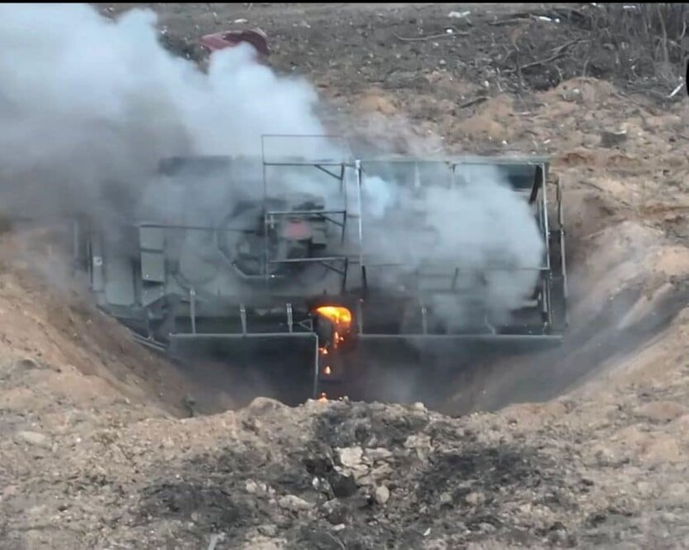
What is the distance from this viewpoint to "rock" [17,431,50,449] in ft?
21.8

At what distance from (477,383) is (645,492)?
121 inches

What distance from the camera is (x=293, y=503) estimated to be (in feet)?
20.5

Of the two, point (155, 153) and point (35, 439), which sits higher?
point (155, 153)

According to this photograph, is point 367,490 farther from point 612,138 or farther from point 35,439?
point 612,138

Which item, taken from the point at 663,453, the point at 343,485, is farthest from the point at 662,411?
the point at 343,485

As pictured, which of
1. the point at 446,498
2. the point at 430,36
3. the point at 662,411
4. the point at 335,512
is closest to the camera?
the point at 335,512

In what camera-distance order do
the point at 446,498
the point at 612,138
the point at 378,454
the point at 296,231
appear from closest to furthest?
the point at 446,498, the point at 378,454, the point at 296,231, the point at 612,138

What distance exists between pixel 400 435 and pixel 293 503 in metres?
0.87

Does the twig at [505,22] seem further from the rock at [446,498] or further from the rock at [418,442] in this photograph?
the rock at [446,498]

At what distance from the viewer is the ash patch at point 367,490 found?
237 inches

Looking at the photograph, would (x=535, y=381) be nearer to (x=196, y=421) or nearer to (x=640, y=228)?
(x=640, y=228)

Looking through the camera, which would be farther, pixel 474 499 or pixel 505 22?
pixel 505 22

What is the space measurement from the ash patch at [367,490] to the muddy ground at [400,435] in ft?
0.04

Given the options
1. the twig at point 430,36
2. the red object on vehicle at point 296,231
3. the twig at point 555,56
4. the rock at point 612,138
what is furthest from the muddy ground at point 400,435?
the twig at point 430,36
